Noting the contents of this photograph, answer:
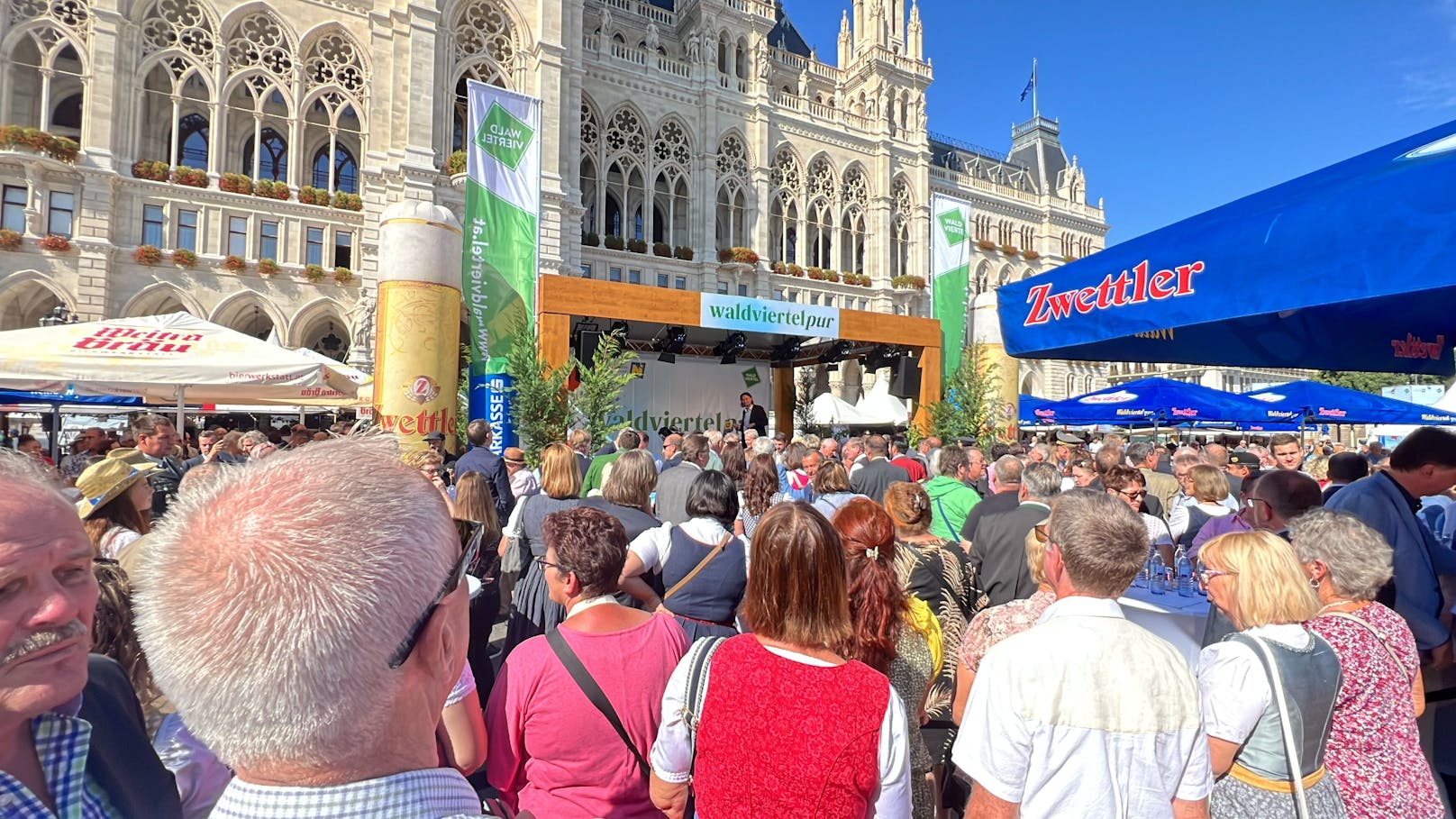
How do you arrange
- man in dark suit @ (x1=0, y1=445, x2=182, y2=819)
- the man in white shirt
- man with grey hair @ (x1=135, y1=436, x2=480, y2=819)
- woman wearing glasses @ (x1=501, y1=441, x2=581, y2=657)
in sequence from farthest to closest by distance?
woman wearing glasses @ (x1=501, y1=441, x2=581, y2=657) < the man in white shirt < man in dark suit @ (x1=0, y1=445, x2=182, y2=819) < man with grey hair @ (x1=135, y1=436, x2=480, y2=819)

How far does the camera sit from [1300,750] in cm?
185

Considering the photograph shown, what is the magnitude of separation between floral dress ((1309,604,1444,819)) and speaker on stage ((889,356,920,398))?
17302mm

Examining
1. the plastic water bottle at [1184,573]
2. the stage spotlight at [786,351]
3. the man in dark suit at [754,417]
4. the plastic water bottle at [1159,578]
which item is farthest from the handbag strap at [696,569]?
the stage spotlight at [786,351]

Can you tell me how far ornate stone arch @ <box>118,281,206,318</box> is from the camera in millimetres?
18016

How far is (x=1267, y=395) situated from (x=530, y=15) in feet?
76.8

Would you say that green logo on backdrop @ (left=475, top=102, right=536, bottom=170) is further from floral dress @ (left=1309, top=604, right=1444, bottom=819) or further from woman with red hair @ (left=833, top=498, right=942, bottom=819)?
floral dress @ (left=1309, top=604, right=1444, bottom=819)

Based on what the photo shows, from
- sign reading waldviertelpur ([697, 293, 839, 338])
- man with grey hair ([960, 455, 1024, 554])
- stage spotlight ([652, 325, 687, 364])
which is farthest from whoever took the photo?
stage spotlight ([652, 325, 687, 364])

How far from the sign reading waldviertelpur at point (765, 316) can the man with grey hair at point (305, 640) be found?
47.5 ft

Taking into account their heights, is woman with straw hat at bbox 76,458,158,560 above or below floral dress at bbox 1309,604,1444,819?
above

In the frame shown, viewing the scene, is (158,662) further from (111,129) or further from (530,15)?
(530,15)

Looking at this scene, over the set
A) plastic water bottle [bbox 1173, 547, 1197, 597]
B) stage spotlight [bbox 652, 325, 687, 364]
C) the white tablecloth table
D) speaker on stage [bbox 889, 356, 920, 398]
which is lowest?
the white tablecloth table

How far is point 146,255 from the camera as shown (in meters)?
18.0

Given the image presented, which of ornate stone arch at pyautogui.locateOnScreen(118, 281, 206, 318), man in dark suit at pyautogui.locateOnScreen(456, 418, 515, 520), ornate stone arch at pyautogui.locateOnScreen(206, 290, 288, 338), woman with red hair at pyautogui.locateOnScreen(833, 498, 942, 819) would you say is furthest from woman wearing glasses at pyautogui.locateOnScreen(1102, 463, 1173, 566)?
ornate stone arch at pyautogui.locateOnScreen(118, 281, 206, 318)

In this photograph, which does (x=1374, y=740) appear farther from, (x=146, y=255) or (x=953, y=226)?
(x=146, y=255)
